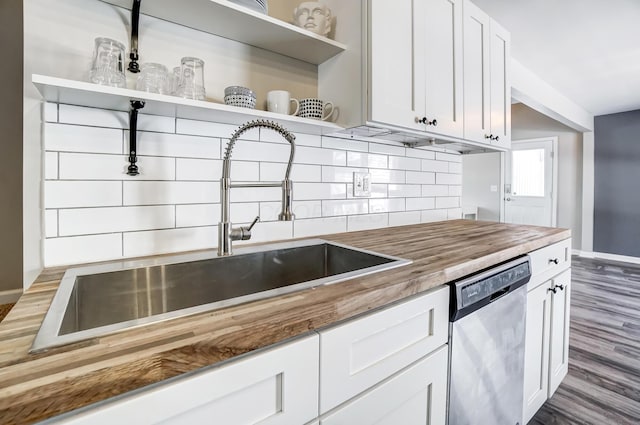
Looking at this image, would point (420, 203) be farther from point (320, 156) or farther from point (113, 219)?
point (113, 219)

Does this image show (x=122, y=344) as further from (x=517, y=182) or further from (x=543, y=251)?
(x=517, y=182)

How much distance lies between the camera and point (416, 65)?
4.48ft

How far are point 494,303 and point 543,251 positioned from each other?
0.57 m

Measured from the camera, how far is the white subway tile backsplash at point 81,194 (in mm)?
879

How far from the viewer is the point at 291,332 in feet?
1.83

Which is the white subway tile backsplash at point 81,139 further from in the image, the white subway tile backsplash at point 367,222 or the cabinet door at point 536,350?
the cabinet door at point 536,350

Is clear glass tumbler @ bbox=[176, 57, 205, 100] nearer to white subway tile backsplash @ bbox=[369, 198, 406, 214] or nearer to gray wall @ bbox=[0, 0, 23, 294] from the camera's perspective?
white subway tile backsplash @ bbox=[369, 198, 406, 214]

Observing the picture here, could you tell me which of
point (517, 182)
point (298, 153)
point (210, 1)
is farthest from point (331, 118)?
point (517, 182)

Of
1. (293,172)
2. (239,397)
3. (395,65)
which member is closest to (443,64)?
(395,65)

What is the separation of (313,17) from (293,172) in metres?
0.66

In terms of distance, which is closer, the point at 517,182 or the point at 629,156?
the point at 629,156

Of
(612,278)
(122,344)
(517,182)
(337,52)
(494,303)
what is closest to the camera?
(122,344)

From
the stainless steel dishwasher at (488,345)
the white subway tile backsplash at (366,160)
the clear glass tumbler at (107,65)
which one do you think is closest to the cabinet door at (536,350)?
the stainless steel dishwasher at (488,345)

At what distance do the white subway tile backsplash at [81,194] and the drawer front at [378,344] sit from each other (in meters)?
0.82
